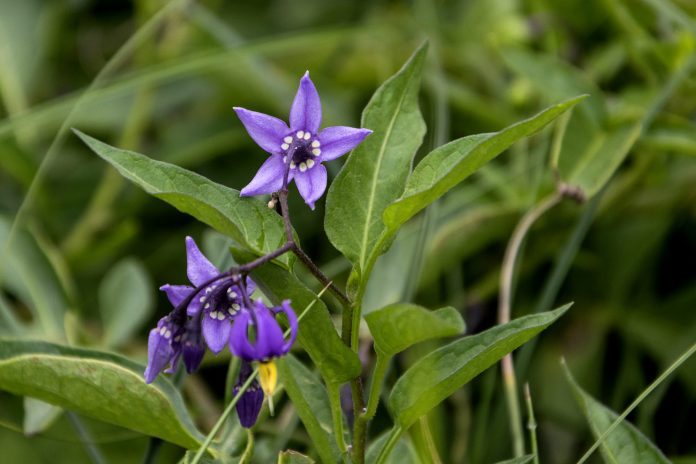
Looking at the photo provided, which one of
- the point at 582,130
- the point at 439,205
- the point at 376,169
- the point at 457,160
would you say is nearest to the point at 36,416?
the point at 376,169

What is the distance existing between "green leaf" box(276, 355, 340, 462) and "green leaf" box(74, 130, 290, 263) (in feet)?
0.36

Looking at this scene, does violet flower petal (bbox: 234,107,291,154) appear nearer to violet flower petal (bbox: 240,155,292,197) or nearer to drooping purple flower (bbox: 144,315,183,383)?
violet flower petal (bbox: 240,155,292,197)

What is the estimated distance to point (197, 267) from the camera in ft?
2.82

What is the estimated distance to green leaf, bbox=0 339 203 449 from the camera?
0.84 meters

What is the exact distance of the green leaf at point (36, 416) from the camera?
1.12 metres

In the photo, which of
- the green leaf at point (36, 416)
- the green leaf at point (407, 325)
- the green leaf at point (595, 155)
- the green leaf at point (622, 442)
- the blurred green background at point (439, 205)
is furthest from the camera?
the blurred green background at point (439, 205)

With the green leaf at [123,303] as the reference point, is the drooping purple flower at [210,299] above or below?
below

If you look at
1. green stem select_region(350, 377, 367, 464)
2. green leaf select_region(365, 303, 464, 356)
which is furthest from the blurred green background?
green leaf select_region(365, 303, 464, 356)

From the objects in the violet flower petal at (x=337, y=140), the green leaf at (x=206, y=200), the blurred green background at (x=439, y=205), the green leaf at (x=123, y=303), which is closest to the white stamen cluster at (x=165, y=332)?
the green leaf at (x=206, y=200)

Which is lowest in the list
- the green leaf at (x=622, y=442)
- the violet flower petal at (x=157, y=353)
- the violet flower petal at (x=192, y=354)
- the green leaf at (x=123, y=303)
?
the green leaf at (x=622, y=442)

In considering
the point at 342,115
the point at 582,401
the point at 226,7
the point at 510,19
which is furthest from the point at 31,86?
the point at 582,401

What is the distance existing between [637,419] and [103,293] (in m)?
0.90

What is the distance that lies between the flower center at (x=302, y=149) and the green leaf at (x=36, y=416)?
467mm

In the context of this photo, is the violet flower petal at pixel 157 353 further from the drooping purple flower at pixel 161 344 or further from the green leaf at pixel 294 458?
the green leaf at pixel 294 458
